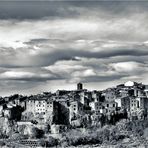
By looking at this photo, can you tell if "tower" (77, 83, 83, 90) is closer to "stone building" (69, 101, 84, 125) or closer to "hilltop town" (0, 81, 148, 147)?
"hilltop town" (0, 81, 148, 147)

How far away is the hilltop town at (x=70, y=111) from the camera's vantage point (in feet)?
129

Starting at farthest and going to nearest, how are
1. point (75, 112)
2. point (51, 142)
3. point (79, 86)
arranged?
point (79, 86)
point (75, 112)
point (51, 142)

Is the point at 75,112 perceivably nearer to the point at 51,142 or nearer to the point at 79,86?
the point at 51,142

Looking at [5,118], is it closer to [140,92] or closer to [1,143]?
[1,143]

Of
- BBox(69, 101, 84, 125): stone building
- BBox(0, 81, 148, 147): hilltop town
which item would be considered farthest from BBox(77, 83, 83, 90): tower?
BBox(69, 101, 84, 125): stone building

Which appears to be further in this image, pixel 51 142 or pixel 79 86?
pixel 79 86

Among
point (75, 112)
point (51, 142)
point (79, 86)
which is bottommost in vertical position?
point (51, 142)

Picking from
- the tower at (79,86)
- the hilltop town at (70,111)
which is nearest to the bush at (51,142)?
the hilltop town at (70,111)

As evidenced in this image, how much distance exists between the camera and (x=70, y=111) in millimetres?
40438

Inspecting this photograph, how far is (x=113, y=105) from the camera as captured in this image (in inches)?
1624

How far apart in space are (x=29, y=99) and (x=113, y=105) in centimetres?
604

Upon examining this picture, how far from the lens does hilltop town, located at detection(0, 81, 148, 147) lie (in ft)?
129

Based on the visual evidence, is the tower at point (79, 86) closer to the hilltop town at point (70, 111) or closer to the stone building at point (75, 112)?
the hilltop town at point (70, 111)

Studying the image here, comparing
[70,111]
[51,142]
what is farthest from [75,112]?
[51,142]
